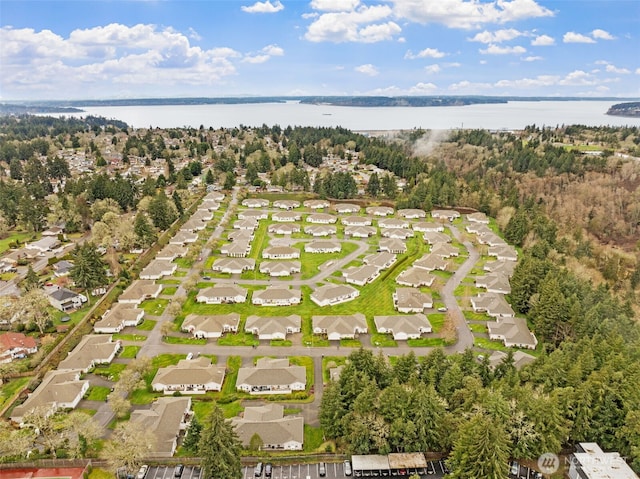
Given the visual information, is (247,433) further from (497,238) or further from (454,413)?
(497,238)

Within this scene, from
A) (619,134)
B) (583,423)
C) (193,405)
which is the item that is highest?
(619,134)

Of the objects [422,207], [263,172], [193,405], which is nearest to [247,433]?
[193,405]

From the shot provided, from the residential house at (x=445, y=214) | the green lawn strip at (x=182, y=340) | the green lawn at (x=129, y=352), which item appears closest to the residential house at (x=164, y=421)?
the green lawn at (x=129, y=352)

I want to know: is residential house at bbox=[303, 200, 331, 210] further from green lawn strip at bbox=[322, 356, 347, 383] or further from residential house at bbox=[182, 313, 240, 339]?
green lawn strip at bbox=[322, 356, 347, 383]

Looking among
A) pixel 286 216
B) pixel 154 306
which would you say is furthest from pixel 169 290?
pixel 286 216

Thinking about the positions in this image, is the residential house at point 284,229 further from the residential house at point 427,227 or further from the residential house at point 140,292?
the residential house at point 140,292

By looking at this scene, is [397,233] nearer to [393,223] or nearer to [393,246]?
[393,223]
